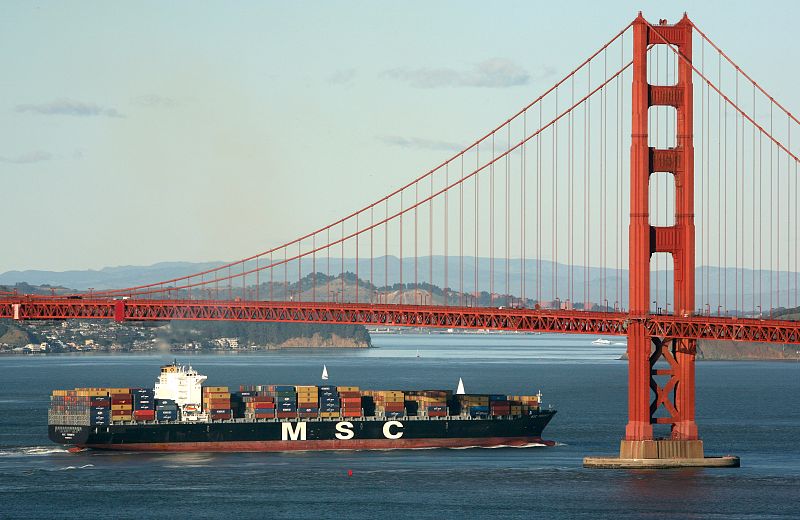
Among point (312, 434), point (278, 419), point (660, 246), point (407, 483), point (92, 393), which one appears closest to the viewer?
point (660, 246)

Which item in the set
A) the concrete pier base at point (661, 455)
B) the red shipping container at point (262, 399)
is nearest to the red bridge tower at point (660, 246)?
the concrete pier base at point (661, 455)

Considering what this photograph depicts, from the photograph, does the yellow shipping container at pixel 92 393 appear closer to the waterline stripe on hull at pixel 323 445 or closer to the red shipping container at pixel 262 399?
the waterline stripe on hull at pixel 323 445

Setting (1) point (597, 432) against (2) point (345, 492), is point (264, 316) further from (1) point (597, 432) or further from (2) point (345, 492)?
(1) point (597, 432)

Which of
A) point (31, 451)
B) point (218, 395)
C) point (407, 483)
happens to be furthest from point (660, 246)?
point (31, 451)

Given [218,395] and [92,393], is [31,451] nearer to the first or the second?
[92,393]

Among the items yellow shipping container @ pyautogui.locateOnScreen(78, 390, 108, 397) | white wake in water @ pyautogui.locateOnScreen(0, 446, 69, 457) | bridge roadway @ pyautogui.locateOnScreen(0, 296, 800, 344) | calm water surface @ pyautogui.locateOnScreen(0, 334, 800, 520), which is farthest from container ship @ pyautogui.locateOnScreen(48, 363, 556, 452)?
bridge roadway @ pyautogui.locateOnScreen(0, 296, 800, 344)
